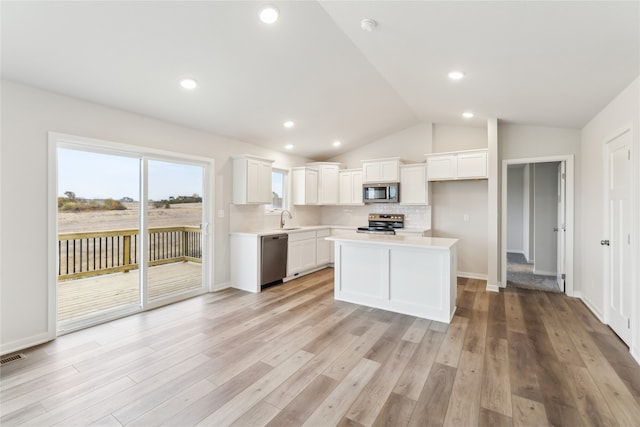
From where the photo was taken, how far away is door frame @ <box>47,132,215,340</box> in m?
2.92

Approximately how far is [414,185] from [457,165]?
85 centimetres

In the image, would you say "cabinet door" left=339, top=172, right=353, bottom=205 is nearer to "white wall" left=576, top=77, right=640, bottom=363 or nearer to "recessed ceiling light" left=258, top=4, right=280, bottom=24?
"white wall" left=576, top=77, right=640, bottom=363

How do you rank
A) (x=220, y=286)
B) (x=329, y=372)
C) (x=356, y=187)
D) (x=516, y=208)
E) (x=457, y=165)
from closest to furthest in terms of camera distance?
(x=329, y=372), (x=220, y=286), (x=457, y=165), (x=356, y=187), (x=516, y=208)

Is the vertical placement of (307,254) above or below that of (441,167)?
below

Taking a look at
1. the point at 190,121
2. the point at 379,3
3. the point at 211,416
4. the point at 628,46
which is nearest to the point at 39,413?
the point at 211,416

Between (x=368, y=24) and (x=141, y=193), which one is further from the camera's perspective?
(x=141, y=193)

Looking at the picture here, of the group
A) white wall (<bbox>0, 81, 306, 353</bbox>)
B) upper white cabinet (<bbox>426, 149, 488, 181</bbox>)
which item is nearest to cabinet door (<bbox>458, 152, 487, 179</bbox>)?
upper white cabinet (<bbox>426, 149, 488, 181</bbox>)

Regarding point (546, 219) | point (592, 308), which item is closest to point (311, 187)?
point (546, 219)

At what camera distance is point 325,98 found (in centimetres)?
419

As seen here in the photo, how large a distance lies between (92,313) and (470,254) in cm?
585

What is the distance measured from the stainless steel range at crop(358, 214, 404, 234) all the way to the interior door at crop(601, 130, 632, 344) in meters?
3.04

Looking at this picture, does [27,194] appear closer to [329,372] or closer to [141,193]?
[141,193]

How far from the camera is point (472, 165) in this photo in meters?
4.95

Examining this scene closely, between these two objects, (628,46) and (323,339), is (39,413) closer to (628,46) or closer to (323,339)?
(323,339)
